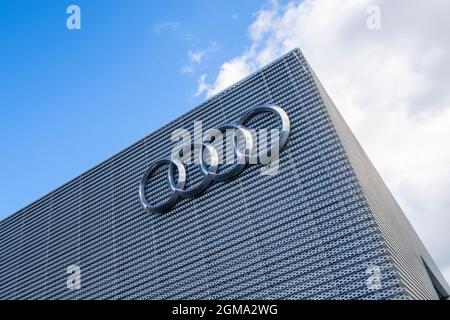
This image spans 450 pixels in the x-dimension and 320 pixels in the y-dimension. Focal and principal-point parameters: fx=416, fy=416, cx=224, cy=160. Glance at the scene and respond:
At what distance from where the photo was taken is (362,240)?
31.4 m

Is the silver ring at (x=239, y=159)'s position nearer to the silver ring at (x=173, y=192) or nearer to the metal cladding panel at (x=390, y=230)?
the silver ring at (x=173, y=192)

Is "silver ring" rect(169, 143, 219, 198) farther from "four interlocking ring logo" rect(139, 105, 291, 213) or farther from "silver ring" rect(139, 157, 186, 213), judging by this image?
"silver ring" rect(139, 157, 186, 213)

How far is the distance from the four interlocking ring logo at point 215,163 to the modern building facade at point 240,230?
83 cm

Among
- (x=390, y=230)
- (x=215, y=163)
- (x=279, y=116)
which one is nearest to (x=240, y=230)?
(x=215, y=163)

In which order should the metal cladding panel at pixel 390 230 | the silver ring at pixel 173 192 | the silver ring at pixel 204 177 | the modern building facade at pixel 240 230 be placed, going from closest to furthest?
the modern building facade at pixel 240 230, the metal cladding panel at pixel 390 230, the silver ring at pixel 204 177, the silver ring at pixel 173 192

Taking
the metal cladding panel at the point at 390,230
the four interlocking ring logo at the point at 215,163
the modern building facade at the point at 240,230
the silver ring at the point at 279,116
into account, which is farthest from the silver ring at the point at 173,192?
the metal cladding panel at the point at 390,230

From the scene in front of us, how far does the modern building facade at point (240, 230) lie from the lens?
32.1 meters

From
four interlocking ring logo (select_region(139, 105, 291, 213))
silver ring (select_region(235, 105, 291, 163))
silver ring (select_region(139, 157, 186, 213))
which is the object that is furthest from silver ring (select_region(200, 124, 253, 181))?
silver ring (select_region(139, 157, 186, 213))

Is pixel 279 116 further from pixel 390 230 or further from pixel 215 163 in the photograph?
pixel 390 230

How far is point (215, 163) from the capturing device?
133 feet

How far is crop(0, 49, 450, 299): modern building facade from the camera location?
32.1 m
